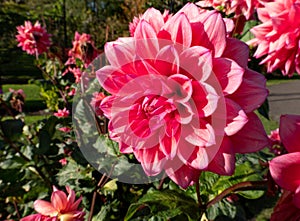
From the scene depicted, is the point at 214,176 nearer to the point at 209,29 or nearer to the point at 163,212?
the point at 163,212

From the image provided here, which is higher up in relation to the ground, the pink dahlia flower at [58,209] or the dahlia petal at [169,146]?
the dahlia petal at [169,146]

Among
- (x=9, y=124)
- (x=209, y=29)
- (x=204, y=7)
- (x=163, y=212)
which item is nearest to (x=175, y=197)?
(x=163, y=212)

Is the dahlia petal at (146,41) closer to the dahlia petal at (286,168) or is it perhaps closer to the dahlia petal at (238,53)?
the dahlia petal at (238,53)

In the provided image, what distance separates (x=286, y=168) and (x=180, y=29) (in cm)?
22

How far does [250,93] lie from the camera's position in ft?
1.56

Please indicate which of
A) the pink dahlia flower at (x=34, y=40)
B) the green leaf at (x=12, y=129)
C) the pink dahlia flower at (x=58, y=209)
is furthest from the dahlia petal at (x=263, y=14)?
the pink dahlia flower at (x=34, y=40)

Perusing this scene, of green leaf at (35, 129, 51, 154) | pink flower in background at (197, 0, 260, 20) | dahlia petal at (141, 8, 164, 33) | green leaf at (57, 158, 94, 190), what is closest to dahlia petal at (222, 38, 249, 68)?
dahlia petal at (141, 8, 164, 33)

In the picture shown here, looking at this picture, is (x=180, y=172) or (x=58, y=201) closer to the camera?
(x=180, y=172)

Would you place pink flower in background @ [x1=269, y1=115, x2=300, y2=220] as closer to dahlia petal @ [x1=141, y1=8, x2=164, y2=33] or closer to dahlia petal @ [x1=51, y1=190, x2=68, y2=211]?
dahlia petal @ [x1=141, y1=8, x2=164, y2=33]

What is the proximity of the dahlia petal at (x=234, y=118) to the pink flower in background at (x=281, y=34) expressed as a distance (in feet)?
1.29

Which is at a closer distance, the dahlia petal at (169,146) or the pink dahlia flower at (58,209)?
the dahlia petal at (169,146)

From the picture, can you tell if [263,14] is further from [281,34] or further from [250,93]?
[250,93]

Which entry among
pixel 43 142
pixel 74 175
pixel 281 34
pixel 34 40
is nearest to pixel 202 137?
pixel 281 34

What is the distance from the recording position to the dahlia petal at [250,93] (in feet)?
1.55
